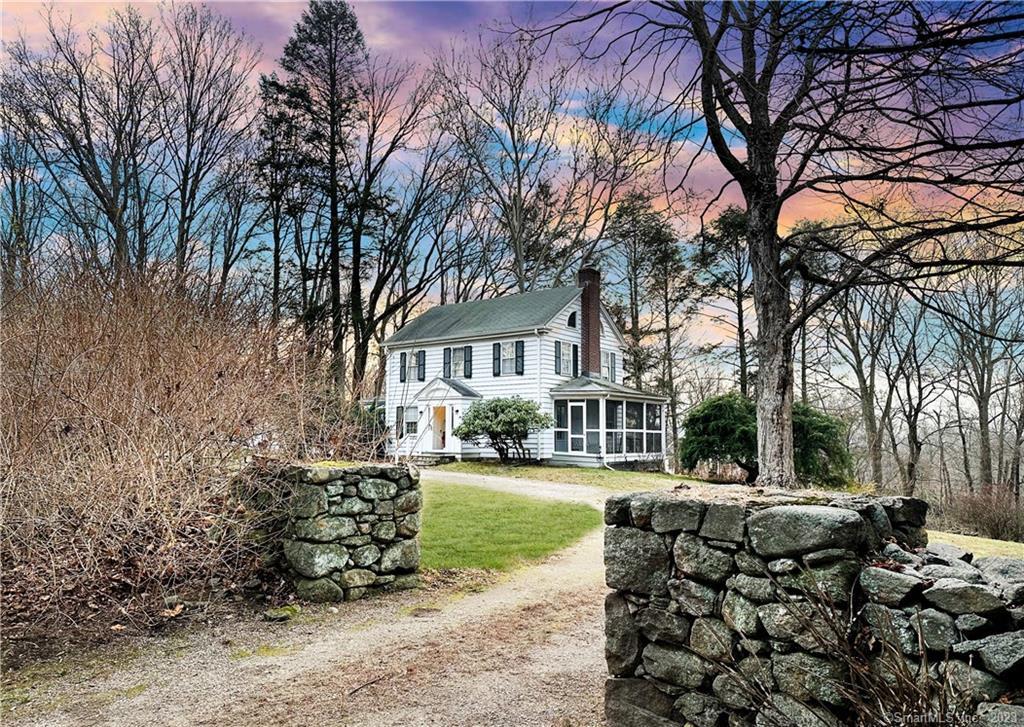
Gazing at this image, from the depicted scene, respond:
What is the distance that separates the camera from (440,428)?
75.7 feet

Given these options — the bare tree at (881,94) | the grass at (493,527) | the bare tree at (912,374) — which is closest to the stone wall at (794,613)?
the bare tree at (881,94)

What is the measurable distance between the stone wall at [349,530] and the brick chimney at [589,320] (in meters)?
16.3

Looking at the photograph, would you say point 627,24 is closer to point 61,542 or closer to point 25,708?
point 61,542

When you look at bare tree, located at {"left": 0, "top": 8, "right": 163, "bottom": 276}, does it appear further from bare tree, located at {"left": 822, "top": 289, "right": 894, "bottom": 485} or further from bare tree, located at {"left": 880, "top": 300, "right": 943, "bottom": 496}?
bare tree, located at {"left": 880, "top": 300, "right": 943, "bottom": 496}

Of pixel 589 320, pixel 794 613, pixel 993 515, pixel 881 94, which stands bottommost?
pixel 993 515

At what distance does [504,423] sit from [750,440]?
23.2 ft

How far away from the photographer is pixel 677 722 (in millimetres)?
3244

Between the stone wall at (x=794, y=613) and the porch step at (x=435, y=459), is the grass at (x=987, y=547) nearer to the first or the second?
the stone wall at (x=794, y=613)

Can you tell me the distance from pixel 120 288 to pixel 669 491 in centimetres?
568

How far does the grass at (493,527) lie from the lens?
7.84 m

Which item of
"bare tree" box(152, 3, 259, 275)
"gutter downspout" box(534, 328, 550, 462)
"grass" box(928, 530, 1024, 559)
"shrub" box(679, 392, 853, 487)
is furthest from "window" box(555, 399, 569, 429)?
"grass" box(928, 530, 1024, 559)

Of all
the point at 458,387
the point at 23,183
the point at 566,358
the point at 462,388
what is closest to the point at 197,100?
the point at 23,183

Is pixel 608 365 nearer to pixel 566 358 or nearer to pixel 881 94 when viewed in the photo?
pixel 566 358

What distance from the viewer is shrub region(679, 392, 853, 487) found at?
51.8 feet
